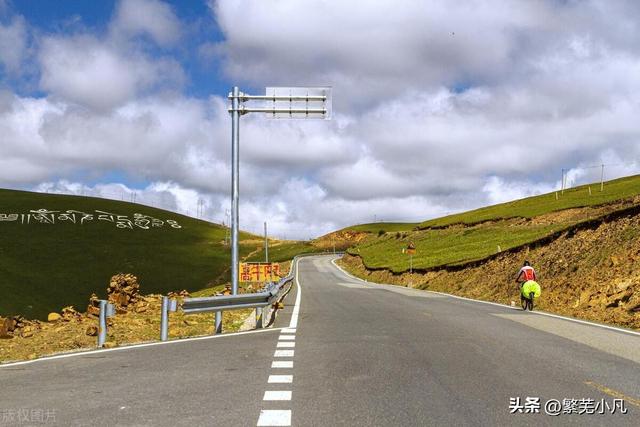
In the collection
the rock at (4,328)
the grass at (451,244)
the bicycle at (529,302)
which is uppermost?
the grass at (451,244)

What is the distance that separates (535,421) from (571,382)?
2252mm

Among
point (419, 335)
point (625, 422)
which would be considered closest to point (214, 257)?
point (419, 335)

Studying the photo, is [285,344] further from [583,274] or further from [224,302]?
[583,274]

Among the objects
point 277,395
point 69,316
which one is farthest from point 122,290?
point 277,395

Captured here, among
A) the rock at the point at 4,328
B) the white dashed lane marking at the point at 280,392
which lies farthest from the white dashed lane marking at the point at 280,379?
the rock at the point at 4,328

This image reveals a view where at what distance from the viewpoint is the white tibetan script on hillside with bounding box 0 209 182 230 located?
124812 millimetres

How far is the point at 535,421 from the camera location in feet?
20.6

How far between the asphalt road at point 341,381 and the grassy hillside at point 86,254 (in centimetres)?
5264

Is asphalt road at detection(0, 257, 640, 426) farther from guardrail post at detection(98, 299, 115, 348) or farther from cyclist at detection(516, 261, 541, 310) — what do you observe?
cyclist at detection(516, 261, 541, 310)

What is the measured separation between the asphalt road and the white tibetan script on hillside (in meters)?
124

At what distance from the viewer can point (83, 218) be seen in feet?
446

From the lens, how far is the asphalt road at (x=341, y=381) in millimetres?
6445

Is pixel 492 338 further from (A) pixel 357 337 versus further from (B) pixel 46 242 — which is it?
(B) pixel 46 242

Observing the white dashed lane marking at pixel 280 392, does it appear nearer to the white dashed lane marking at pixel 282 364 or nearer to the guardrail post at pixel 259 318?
the white dashed lane marking at pixel 282 364
